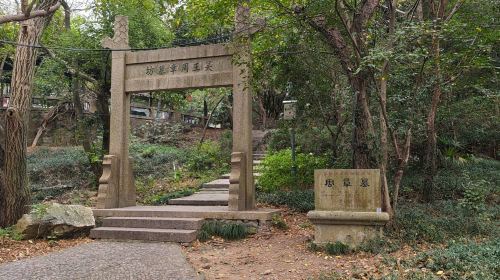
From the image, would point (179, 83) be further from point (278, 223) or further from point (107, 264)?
point (107, 264)

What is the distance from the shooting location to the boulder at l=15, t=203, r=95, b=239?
763 cm

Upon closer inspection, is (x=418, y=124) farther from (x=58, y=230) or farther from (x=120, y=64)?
(x=58, y=230)

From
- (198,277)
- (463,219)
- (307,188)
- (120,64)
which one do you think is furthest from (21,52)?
(463,219)

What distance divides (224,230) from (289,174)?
4.47m

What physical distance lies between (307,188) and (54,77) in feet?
28.0

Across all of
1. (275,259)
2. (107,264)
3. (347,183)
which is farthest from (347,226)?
(107,264)

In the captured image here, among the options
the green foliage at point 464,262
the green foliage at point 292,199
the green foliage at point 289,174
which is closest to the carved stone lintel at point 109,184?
the green foliage at point 292,199

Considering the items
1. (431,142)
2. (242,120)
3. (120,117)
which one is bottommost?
(431,142)

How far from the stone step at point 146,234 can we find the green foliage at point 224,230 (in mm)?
212

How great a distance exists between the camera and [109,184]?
9.42m

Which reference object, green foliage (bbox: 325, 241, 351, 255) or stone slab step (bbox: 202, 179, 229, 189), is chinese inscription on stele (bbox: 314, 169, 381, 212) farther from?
stone slab step (bbox: 202, 179, 229, 189)

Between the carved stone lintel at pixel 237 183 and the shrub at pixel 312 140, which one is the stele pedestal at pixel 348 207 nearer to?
the carved stone lintel at pixel 237 183

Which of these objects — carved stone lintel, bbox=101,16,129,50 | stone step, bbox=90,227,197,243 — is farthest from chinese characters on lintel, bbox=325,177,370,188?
carved stone lintel, bbox=101,16,129,50

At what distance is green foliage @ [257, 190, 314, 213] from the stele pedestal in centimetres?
314
